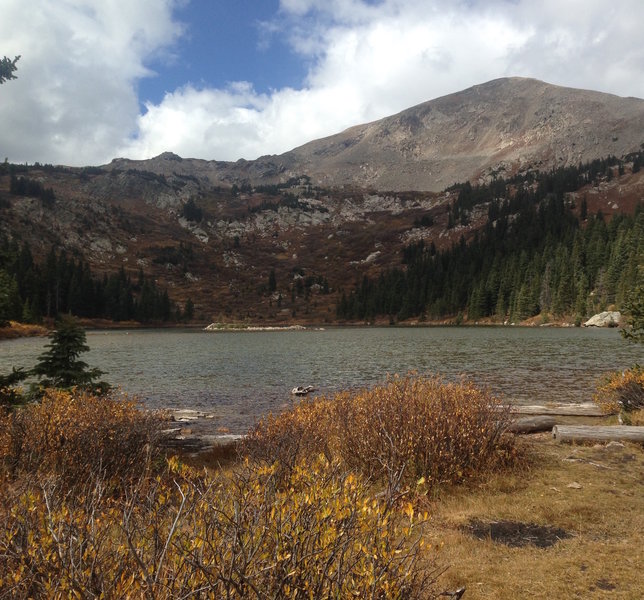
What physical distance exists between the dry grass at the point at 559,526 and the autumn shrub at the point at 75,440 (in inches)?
293

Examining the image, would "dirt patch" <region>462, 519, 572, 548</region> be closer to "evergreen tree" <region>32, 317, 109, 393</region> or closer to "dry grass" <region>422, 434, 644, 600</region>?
"dry grass" <region>422, 434, 644, 600</region>

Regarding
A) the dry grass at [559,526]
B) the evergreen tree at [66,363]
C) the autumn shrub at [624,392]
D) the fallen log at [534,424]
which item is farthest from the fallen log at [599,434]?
the evergreen tree at [66,363]

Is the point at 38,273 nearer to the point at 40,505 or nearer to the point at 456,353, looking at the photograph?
the point at 456,353

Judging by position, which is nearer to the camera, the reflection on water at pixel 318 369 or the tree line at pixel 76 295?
the reflection on water at pixel 318 369

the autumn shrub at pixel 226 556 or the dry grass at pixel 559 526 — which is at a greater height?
the autumn shrub at pixel 226 556

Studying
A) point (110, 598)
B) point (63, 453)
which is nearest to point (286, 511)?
point (110, 598)

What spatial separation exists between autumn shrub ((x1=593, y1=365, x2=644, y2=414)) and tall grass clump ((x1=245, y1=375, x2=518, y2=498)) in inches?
351

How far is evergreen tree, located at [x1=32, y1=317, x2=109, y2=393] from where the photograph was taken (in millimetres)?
17953

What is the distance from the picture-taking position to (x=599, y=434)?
14430 millimetres

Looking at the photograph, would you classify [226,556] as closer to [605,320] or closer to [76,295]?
[605,320]

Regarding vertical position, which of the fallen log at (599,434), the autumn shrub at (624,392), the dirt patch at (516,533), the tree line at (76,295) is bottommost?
the dirt patch at (516,533)

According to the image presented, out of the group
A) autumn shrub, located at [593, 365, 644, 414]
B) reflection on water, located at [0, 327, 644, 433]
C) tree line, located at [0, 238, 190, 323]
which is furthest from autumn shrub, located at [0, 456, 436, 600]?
tree line, located at [0, 238, 190, 323]

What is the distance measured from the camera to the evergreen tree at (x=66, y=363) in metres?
18.0

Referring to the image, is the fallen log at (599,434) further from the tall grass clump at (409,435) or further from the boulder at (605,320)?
the boulder at (605,320)
